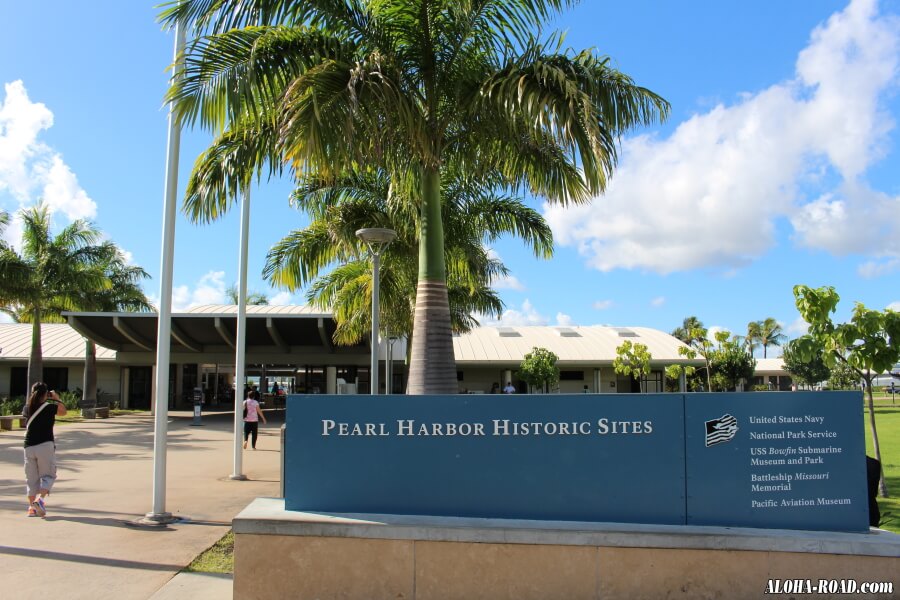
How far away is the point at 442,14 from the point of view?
816 centimetres

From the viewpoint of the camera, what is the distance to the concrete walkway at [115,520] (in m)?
5.52

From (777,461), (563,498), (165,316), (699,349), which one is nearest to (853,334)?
(777,461)

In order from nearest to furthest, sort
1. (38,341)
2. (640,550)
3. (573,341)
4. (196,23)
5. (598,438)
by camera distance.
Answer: (640,550)
(598,438)
(196,23)
(38,341)
(573,341)

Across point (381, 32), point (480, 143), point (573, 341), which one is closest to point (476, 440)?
point (480, 143)

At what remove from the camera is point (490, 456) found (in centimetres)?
509

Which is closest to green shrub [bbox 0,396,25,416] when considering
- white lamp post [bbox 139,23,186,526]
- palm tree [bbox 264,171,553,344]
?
palm tree [bbox 264,171,553,344]

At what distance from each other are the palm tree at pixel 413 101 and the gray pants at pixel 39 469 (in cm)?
343

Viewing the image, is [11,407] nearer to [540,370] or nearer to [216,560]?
Answer: [540,370]

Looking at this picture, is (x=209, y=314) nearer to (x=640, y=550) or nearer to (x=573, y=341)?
(x=573, y=341)

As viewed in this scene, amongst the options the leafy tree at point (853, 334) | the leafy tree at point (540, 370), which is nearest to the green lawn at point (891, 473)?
the leafy tree at point (853, 334)

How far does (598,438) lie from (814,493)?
1.68 m

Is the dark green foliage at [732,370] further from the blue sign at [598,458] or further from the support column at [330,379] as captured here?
the blue sign at [598,458]

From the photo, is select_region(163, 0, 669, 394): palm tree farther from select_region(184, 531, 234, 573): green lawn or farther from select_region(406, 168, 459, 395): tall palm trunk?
select_region(184, 531, 234, 573): green lawn

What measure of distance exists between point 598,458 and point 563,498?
397 millimetres
